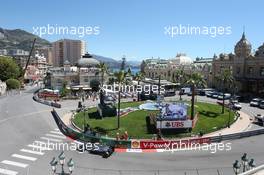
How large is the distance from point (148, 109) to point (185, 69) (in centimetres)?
7538

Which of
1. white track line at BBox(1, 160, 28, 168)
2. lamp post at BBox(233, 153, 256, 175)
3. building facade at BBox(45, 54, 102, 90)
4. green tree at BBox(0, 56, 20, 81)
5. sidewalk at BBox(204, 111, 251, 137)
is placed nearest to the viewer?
lamp post at BBox(233, 153, 256, 175)

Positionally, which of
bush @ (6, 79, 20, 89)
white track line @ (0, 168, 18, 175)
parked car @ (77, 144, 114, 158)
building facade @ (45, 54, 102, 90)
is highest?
building facade @ (45, 54, 102, 90)

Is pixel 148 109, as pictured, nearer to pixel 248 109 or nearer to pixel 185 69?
pixel 248 109

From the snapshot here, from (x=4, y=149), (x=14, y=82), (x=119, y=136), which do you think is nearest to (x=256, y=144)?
(x=119, y=136)

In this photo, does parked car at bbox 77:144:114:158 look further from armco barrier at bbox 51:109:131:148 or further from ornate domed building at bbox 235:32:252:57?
ornate domed building at bbox 235:32:252:57

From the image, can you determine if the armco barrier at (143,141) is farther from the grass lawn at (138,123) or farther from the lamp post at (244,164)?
the lamp post at (244,164)

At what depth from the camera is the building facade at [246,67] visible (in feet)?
299

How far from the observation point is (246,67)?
96375 mm

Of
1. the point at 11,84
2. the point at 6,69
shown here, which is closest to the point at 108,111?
the point at 11,84

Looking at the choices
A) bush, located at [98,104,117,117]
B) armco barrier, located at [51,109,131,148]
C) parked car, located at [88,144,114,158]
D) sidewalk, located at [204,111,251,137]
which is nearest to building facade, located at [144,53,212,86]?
sidewalk, located at [204,111,251,137]

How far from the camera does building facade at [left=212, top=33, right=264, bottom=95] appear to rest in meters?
91.1

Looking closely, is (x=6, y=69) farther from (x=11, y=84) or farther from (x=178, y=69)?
(x=178, y=69)

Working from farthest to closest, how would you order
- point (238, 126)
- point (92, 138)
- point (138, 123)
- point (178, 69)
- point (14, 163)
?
point (178, 69)
point (238, 126)
point (138, 123)
point (92, 138)
point (14, 163)

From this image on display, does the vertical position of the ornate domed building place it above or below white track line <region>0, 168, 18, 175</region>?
above
